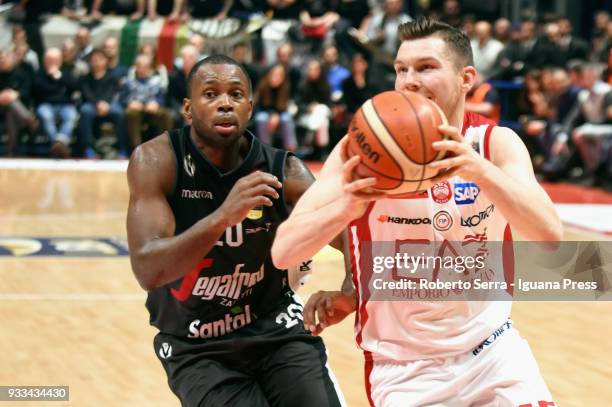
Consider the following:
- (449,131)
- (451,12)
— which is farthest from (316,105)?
(449,131)

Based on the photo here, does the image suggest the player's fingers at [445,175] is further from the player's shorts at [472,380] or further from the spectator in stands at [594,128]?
the spectator in stands at [594,128]

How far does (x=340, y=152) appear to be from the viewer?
9.78 ft

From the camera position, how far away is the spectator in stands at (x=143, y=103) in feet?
51.1

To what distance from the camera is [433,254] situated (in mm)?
3410

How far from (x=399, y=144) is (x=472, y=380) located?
99 centimetres

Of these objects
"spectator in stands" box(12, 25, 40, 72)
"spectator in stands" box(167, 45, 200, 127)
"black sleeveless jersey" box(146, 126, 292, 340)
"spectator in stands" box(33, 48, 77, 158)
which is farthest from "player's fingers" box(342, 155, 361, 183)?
"spectator in stands" box(12, 25, 40, 72)

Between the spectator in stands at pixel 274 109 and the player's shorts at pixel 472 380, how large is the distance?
12.2m

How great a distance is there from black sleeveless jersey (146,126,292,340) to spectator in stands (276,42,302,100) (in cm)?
1177

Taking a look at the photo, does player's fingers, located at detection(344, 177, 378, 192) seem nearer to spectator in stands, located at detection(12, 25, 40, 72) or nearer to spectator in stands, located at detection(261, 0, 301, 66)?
spectator in stands, located at detection(261, 0, 301, 66)

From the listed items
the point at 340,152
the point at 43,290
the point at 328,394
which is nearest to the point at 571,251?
the point at 43,290

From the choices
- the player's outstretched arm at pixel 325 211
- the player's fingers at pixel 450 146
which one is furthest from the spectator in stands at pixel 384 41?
the player's fingers at pixel 450 146

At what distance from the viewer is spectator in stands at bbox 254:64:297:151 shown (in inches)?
611

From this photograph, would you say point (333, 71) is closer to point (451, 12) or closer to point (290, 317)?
point (451, 12)

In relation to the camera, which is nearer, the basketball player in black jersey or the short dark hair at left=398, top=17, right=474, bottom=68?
the short dark hair at left=398, top=17, right=474, bottom=68
